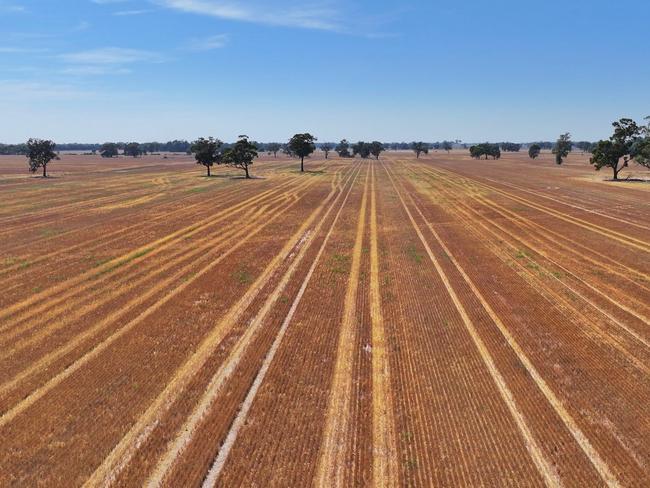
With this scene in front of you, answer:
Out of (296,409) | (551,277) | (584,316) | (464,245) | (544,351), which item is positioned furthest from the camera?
(464,245)

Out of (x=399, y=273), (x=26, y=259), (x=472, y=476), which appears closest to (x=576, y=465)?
(x=472, y=476)

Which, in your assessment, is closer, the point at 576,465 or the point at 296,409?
the point at 576,465

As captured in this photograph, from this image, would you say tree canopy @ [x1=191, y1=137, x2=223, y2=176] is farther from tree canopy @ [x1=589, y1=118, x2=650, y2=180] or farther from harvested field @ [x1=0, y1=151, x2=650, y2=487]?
tree canopy @ [x1=589, y1=118, x2=650, y2=180]

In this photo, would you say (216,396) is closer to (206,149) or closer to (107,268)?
(107,268)

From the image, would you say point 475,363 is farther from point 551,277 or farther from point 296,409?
point 551,277

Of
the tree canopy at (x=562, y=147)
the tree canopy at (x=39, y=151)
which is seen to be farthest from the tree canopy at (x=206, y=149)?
the tree canopy at (x=562, y=147)

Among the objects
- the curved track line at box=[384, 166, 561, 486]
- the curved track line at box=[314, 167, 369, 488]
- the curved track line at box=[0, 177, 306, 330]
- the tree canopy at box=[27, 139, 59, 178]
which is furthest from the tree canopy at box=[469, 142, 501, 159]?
the curved track line at box=[314, 167, 369, 488]

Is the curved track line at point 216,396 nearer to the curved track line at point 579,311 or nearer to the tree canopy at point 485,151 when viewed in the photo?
the curved track line at point 579,311

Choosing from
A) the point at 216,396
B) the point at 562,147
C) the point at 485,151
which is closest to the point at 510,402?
the point at 216,396
